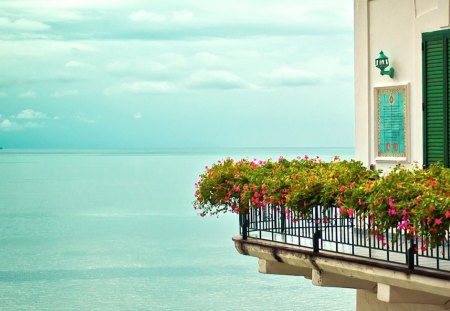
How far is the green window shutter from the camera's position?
55.5 feet

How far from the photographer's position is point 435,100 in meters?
17.2

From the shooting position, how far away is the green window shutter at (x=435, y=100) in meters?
16.9

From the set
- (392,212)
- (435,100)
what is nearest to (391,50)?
(435,100)

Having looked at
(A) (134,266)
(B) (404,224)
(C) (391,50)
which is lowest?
(A) (134,266)

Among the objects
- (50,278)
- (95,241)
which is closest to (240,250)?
(50,278)

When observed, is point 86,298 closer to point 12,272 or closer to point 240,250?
point 12,272

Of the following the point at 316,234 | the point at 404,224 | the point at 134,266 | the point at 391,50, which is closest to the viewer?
the point at 404,224

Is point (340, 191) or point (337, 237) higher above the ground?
point (340, 191)

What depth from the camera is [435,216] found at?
13.1 m

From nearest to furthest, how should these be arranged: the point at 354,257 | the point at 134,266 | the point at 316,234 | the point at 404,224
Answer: the point at 404,224 → the point at 354,257 → the point at 316,234 → the point at 134,266

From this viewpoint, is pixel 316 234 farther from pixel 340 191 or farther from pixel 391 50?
pixel 391 50

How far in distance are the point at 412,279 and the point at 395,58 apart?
199 inches

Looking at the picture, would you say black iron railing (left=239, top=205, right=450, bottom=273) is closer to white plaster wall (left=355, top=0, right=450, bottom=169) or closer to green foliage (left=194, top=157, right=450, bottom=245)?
green foliage (left=194, top=157, right=450, bottom=245)

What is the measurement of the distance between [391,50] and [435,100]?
1.30 meters
